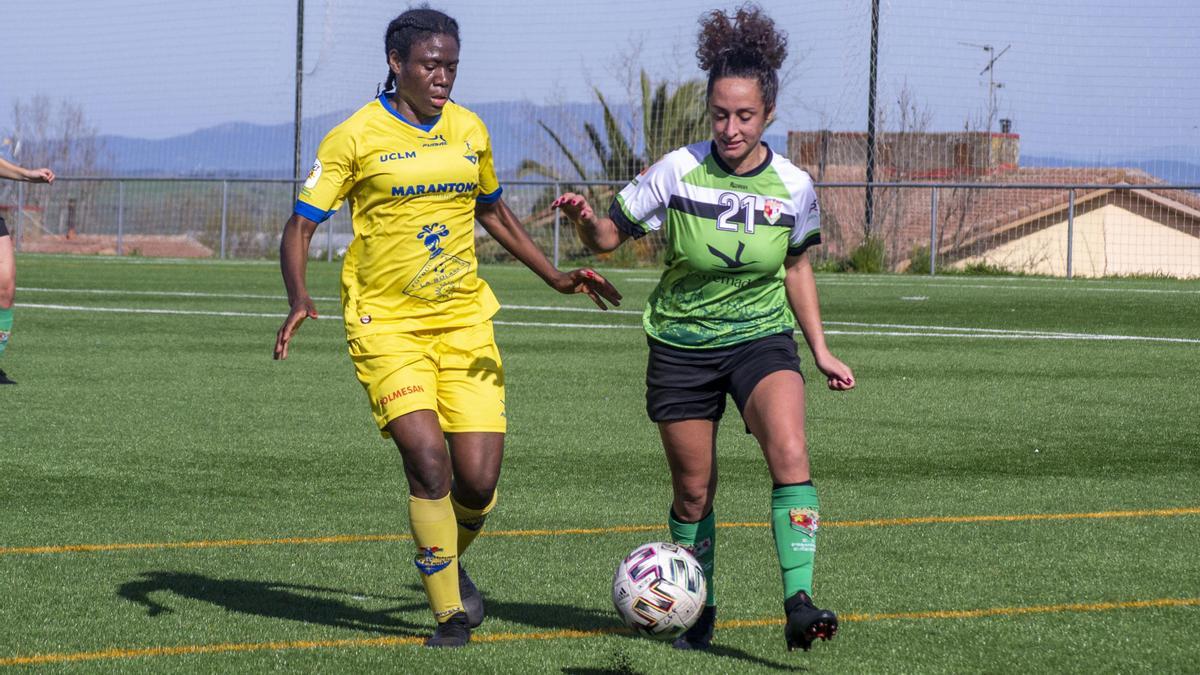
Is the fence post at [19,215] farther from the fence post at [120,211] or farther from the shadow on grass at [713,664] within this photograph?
the shadow on grass at [713,664]

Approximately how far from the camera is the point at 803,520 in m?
5.31

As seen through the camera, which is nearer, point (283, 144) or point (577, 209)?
point (577, 209)

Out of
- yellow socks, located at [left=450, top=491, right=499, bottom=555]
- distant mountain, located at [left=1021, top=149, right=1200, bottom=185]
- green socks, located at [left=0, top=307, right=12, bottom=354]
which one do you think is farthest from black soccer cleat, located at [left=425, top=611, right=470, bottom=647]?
distant mountain, located at [left=1021, top=149, right=1200, bottom=185]

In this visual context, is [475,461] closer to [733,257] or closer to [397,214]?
[397,214]

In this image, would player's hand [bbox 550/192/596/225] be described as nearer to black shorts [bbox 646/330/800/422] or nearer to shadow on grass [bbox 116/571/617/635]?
black shorts [bbox 646/330/800/422]

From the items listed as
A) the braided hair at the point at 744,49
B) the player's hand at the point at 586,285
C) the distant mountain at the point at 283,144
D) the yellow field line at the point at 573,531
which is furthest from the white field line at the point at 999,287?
the braided hair at the point at 744,49

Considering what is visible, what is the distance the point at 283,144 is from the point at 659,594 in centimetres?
3291

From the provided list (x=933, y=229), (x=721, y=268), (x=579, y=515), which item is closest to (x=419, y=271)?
(x=721, y=268)

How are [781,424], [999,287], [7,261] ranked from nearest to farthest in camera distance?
[781,424], [7,261], [999,287]

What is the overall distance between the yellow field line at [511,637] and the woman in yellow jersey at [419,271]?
0.28 meters

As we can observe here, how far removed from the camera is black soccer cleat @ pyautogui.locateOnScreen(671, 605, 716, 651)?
553 centimetres

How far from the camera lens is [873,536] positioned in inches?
290

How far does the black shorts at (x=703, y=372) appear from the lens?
18.5 ft

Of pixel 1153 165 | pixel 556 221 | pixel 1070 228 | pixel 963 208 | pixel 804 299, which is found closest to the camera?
pixel 804 299
